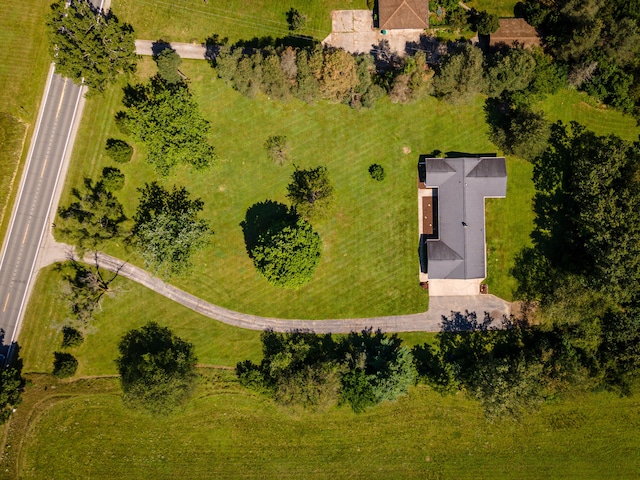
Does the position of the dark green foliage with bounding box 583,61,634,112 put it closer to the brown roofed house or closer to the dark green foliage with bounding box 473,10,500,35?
the dark green foliage with bounding box 473,10,500,35

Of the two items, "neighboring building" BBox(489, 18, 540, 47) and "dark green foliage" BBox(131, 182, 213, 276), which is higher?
"neighboring building" BBox(489, 18, 540, 47)

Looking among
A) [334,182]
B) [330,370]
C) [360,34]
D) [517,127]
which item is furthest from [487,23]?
[330,370]

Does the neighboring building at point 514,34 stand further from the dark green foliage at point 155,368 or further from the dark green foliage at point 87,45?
the dark green foliage at point 155,368

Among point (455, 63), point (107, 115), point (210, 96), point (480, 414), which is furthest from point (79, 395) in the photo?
point (455, 63)

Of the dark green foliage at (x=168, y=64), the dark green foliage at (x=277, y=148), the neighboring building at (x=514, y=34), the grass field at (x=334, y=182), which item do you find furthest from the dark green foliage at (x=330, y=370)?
the neighboring building at (x=514, y=34)

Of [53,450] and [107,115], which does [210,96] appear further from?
[53,450]

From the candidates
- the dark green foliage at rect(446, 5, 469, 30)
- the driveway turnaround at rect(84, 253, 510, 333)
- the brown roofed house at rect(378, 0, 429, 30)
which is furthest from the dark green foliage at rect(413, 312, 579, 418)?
the brown roofed house at rect(378, 0, 429, 30)

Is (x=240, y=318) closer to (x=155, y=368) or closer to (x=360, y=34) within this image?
(x=155, y=368)
